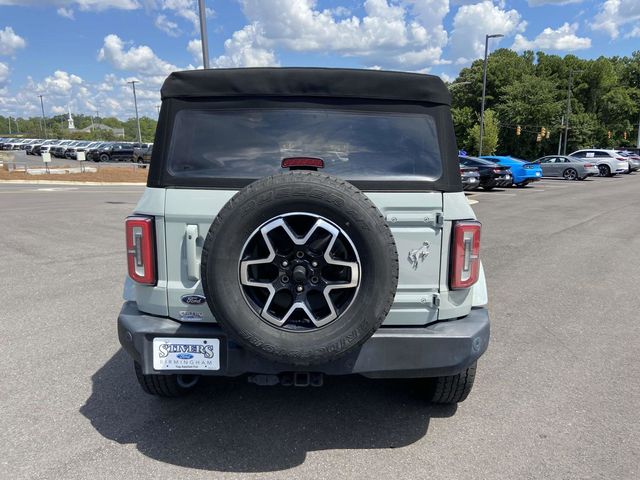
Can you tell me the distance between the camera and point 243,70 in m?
2.94

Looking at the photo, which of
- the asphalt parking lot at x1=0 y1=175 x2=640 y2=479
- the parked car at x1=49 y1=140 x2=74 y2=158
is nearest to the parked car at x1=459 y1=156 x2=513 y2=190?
the asphalt parking lot at x1=0 y1=175 x2=640 y2=479

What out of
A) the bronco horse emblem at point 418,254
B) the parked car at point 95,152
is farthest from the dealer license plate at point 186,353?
the parked car at point 95,152

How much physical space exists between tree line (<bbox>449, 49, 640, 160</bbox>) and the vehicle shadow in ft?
169

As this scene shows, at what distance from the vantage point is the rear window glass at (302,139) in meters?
2.97

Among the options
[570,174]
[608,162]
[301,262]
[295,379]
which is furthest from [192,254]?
[608,162]

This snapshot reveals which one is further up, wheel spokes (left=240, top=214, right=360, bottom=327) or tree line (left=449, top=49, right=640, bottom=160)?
tree line (left=449, top=49, right=640, bottom=160)

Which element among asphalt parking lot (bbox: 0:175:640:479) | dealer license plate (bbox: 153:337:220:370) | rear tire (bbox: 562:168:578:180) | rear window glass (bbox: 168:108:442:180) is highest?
rear window glass (bbox: 168:108:442:180)

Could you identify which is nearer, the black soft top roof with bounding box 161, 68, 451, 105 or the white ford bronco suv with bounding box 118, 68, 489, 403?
the white ford bronco suv with bounding box 118, 68, 489, 403

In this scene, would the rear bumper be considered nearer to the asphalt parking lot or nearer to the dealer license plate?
the dealer license plate

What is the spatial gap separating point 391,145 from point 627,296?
483 centimetres

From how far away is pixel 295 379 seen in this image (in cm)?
286

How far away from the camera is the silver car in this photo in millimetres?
30766

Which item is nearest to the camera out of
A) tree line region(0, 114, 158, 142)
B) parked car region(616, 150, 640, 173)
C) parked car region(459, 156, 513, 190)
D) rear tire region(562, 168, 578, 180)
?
parked car region(459, 156, 513, 190)

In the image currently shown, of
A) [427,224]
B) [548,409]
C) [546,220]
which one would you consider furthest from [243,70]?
[546,220]
